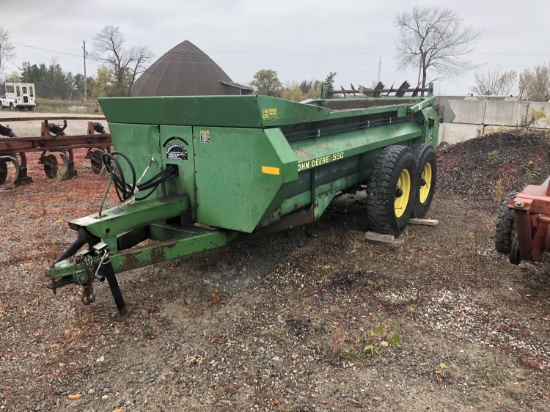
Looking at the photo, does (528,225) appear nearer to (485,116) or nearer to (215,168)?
(215,168)

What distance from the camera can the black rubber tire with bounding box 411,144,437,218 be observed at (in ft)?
18.0

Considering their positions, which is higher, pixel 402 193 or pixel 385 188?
pixel 385 188

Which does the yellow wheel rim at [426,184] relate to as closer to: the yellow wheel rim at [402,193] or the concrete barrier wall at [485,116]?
the yellow wheel rim at [402,193]

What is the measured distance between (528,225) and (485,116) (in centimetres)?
903

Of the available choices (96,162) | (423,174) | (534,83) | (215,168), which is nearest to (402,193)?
(423,174)

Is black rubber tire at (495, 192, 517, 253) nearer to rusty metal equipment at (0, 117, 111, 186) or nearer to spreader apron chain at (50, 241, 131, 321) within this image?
spreader apron chain at (50, 241, 131, 321)

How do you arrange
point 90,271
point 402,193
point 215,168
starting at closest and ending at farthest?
1. point 90,271
2. point 215,168
3. point 402,193

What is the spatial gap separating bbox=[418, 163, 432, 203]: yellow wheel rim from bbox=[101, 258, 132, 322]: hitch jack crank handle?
4.15 m

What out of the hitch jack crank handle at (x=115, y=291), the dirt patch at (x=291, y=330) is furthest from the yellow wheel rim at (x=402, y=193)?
the hitch jack crank handle at (x=115, y=291)

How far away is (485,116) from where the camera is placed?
11.2 meters

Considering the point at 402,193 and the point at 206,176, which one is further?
the point at 402,193

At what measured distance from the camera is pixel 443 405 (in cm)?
244

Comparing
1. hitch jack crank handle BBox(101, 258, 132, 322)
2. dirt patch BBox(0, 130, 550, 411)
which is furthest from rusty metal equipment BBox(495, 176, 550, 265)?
hitch jack crank handle BBox(101, 258, 132, 322)

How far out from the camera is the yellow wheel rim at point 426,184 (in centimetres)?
600
